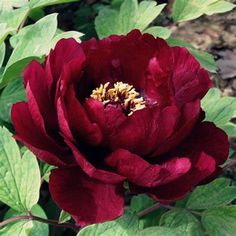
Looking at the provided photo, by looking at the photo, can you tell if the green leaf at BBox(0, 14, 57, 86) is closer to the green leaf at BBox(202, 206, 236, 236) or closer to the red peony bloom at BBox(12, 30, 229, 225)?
the red peony bloom at BBox(12, 30, 229, 225)

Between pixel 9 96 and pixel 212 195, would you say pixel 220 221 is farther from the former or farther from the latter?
pixel 9 96

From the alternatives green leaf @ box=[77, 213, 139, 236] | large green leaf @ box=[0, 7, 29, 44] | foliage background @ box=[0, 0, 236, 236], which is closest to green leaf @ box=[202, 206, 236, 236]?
foliage background @ box=[0, 0, 236, 236]

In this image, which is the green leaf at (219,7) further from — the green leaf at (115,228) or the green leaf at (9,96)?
the green leaf at (115,228)

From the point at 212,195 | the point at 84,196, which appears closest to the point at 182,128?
the point at 84,196

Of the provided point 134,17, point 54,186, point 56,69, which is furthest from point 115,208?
point 134,17

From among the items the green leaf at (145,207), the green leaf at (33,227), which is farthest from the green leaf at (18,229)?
the green leaf at (145,207)
